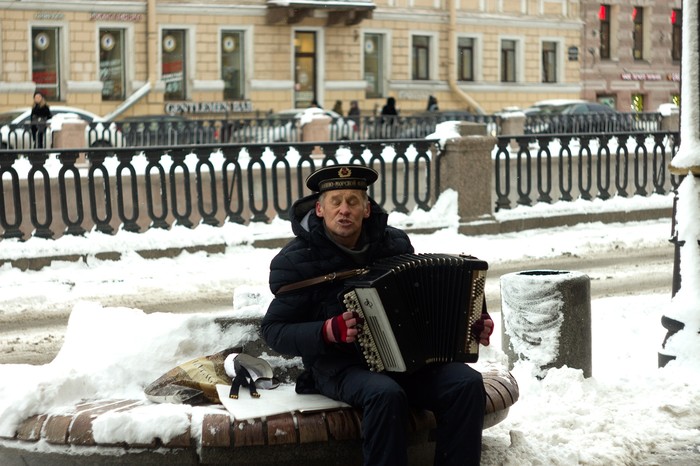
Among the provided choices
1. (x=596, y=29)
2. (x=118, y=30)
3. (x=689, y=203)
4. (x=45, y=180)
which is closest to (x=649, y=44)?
(x=596, y=29)

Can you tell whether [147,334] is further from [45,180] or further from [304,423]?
[45,180]

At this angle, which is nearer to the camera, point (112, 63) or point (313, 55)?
point (112, 63)

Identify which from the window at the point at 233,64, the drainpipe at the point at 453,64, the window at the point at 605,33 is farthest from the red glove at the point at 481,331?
the window at the point at 605,33

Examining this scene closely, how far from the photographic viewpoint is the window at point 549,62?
47906 mm

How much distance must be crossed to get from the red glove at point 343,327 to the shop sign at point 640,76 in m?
46.3

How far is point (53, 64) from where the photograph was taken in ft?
120

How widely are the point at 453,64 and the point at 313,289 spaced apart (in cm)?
3941

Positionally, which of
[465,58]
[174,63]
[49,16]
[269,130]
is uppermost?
[49,16]

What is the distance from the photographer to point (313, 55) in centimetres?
4166

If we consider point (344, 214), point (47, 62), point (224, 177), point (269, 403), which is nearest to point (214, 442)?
point (269, 403)

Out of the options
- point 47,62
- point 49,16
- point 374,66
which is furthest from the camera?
point 374,66

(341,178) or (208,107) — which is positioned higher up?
(208,107)

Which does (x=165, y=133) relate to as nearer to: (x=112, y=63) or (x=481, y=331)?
(x=112, y=63)

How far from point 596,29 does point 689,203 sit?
42.9 meters
